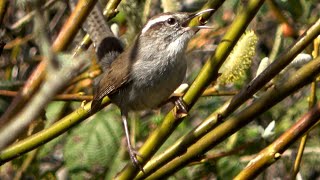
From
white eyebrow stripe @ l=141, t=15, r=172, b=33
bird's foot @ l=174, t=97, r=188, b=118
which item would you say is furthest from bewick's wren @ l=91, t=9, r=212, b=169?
bird's foot @ l=174, t=97, r=188, b=118

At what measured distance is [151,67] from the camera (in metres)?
3.20

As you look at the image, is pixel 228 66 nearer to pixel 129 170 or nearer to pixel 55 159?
pixel 129 170

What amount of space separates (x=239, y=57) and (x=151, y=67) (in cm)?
91

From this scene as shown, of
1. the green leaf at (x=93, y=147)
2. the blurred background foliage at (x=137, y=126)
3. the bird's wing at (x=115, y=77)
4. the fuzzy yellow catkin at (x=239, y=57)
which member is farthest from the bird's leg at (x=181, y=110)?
the green leaf at (x=93, y=147)

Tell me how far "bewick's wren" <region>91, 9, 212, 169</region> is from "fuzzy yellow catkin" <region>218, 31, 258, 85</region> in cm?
66

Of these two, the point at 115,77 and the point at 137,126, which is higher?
the point at 115,77

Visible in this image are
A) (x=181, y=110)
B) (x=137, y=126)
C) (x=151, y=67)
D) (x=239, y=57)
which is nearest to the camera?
(x=181, y=110)

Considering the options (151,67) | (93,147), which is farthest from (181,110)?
(93,147)

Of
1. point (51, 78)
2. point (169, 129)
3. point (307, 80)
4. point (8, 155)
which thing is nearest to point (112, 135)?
point (8, 155)

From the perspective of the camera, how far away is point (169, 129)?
2.09 m

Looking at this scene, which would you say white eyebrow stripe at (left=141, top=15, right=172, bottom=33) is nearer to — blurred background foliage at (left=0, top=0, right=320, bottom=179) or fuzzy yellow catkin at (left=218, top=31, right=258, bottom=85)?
blurred background foliage at (left=0, top=0, right=320, bottom=179)

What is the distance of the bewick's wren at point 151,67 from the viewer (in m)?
3.10

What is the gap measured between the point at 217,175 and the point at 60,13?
136 centimetres

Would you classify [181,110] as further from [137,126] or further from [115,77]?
[137,126]
